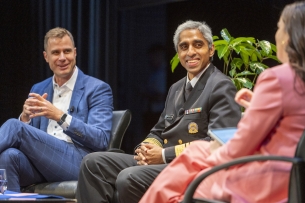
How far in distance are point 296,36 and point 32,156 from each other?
2.16 metres

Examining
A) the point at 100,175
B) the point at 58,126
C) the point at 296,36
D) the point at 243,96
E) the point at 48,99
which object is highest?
the point at 296,36

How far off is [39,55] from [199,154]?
342cm

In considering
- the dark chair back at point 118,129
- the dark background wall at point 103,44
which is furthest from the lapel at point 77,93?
the dark background wall at point 103,44

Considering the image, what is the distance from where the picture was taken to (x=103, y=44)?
5277 mm

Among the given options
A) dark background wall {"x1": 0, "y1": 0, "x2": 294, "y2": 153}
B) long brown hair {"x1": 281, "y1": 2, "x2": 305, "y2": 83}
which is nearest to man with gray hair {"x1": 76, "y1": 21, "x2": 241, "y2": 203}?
long brown hair {"x1": 281, "y1": 2, "x2": 305, "y2": 83}

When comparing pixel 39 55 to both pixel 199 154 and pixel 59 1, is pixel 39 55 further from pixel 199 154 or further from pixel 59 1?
pixel 199 154

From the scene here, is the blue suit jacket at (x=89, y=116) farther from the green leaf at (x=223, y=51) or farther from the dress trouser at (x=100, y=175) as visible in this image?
the green leaf at (x=223, y=51)

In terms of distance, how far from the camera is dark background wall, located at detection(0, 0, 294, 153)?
17.0ft

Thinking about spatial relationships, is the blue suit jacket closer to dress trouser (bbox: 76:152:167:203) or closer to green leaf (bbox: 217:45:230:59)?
dress trouser (bbox: 76:152:167:203)

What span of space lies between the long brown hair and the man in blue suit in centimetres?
202

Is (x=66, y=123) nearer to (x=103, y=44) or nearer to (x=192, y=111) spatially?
(x=192, y=111)

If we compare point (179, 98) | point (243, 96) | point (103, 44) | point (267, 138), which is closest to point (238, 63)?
point (179, 98)

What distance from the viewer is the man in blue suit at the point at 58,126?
347 cm

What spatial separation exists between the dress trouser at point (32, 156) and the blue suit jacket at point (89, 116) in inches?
4.8
